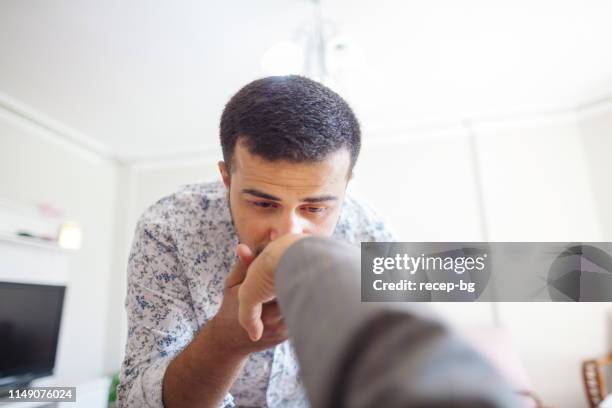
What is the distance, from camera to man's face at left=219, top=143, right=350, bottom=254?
0.68 metres

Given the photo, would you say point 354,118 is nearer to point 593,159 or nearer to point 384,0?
point 384,0

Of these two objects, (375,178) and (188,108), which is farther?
(375,178)

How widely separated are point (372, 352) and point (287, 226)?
1.74 ft

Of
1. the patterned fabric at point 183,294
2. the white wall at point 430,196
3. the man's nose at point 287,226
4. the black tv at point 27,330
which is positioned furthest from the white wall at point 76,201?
the man's nose at point 287,226

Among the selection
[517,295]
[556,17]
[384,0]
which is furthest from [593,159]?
[517,295]

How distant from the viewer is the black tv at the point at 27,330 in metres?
2.17

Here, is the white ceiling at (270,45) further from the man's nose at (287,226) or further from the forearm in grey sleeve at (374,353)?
the forearm in grey sleeve at (374,353)

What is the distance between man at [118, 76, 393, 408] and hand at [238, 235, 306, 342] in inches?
4.3

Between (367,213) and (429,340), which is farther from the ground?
(367,213)

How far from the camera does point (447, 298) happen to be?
0.38 m

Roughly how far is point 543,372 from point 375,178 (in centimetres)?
188

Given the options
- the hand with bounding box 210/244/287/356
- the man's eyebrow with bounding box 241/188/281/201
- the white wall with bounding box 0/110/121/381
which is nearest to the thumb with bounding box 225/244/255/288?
the hand with bounding box 210/244/287/356

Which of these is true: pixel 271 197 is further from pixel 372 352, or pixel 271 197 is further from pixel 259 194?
pixel 372 352

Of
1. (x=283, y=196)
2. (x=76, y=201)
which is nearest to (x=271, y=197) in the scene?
(x=283, y=196)
